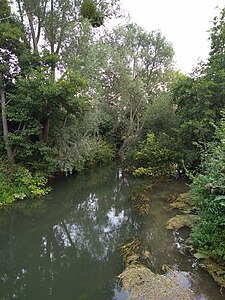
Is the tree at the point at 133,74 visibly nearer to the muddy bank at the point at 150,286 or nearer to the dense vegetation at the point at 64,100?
the dense vegetation at the point at 64,100

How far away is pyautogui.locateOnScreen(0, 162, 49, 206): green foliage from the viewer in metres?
10.4

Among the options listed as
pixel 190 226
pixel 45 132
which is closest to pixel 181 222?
pixel 190 226

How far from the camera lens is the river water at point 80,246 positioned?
522 centimetres

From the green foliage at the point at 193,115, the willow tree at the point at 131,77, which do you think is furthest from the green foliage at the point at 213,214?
the willow tree at the point at 131,77

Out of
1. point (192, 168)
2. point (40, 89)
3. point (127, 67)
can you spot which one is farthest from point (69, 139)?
point (127, 67)

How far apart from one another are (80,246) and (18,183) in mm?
4952

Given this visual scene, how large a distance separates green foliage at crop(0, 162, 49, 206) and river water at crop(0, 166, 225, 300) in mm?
430

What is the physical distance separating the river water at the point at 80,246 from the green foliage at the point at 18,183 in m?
0.43

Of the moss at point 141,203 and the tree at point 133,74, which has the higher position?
the tree at point 133,74

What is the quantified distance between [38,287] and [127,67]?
17039mm

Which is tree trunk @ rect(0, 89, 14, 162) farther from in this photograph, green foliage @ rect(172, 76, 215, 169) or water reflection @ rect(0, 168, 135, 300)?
green foliage @ rect(172, 76, 215, 169)

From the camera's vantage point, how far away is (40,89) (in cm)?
1059

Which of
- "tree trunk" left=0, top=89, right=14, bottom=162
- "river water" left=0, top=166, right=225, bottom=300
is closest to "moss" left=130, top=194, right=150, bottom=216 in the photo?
"river water" left=0, top=166, right=225, bottom=300

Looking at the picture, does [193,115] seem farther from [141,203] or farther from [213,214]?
[213,214]
